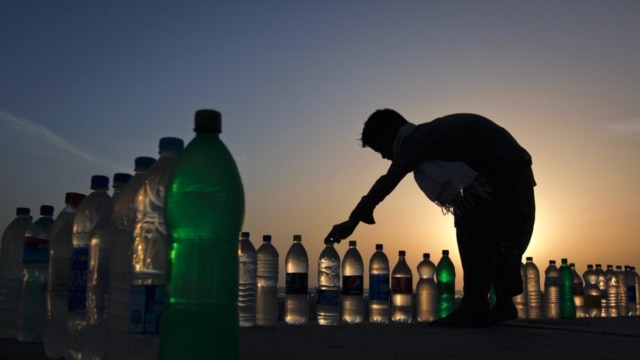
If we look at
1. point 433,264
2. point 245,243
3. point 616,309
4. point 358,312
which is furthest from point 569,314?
point 245,243

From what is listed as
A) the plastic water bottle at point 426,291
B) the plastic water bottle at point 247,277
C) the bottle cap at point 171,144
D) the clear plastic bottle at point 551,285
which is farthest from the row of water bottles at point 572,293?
the bottle cap at point 171,144

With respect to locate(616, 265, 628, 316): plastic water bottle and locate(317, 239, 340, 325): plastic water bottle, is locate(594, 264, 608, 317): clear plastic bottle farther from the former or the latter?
locate(317, 239, 340, 325): plastic water bottle

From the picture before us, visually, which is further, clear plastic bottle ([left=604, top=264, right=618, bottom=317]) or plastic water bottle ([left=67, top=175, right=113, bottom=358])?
clear plastic bottle ([left=604, top=264, right=618, bottom=317])

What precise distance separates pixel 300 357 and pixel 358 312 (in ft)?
14.2

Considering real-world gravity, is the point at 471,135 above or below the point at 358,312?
above

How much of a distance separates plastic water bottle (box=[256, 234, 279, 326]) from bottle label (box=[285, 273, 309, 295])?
69 centimetres

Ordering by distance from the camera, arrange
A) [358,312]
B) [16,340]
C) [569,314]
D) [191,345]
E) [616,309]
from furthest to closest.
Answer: [616,309] → [569,314] → [358,312] → [16,340] → [191,345]

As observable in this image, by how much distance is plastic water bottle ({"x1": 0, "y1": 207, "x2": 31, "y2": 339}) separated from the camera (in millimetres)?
3729

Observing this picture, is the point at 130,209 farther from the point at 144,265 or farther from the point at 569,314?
the point at 569,314

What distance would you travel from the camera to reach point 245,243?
20.9 ft

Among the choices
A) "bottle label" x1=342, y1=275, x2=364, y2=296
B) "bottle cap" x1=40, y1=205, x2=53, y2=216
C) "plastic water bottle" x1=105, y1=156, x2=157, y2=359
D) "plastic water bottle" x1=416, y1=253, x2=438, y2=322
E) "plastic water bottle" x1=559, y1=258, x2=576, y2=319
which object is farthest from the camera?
"plastic water bottle" x1=559, y1=258, x2=576, y2=319

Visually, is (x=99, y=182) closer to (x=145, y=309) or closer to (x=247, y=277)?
(x=145, y=309)

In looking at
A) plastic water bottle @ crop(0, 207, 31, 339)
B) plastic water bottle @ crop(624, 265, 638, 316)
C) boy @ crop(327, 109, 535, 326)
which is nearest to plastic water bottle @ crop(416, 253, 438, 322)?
plastic water bottle @ crop(624, 265, 638, 316)

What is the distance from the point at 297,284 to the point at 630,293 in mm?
6130
